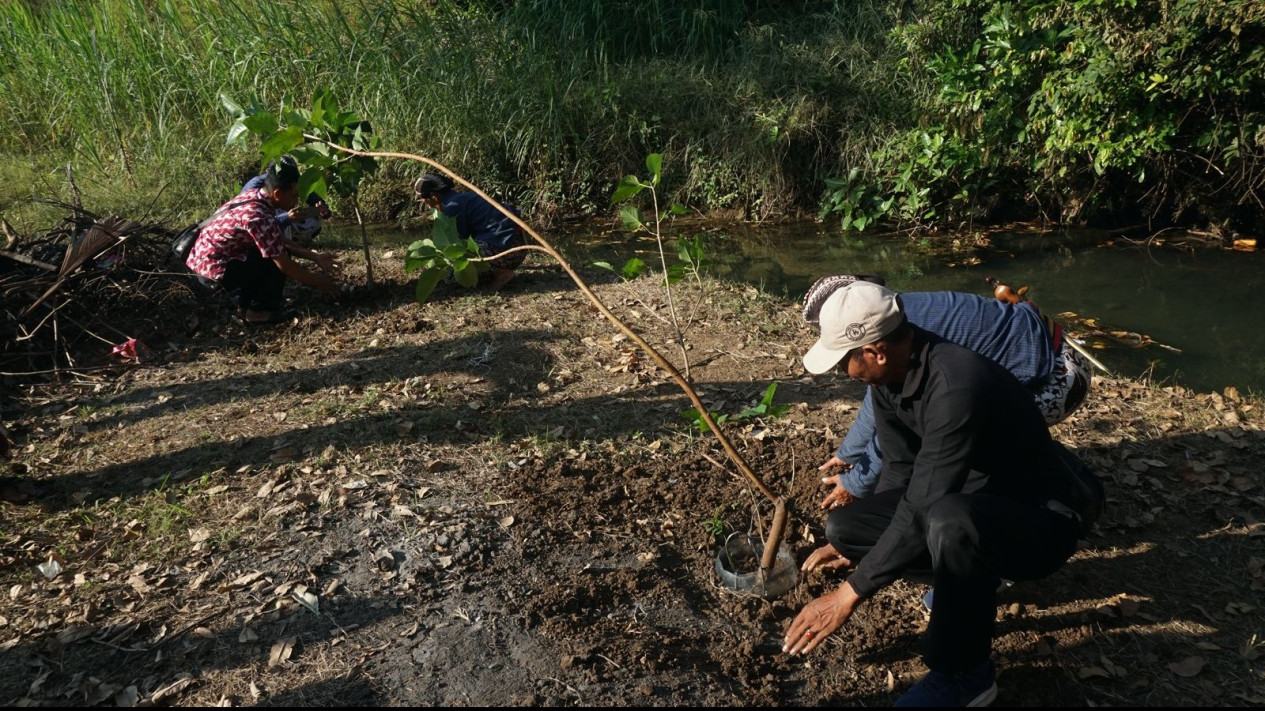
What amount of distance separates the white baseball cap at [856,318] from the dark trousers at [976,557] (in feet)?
1.86

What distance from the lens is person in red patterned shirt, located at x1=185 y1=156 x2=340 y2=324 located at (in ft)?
21.2

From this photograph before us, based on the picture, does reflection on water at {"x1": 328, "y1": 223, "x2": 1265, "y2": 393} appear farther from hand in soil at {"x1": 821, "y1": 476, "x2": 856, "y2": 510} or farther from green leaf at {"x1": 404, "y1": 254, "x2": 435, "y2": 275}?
green leaf at {"x1": 404, "y1": 254, "x2": 435, "y2": 275}

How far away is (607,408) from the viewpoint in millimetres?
5203

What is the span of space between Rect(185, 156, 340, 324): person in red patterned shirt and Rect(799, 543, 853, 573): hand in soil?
14.9 feet

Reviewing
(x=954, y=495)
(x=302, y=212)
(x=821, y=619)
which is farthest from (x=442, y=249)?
(x=302, y=212)

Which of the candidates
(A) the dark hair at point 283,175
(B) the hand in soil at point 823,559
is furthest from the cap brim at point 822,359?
(A) the dark hair at point 283,175

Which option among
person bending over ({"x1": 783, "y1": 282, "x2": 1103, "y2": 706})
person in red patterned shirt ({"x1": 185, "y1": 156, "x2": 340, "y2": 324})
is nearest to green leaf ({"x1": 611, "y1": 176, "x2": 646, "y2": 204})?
person bending over ({"x1": 783, "y1": 282, "x2": 1103, "y2": 706})

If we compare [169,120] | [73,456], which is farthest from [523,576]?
[169,120]

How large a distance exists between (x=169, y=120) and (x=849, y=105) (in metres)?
8.50

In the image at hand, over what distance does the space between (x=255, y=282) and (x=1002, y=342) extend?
5224mm

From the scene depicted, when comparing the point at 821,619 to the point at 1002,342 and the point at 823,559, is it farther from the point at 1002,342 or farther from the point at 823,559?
the point at 1002,342

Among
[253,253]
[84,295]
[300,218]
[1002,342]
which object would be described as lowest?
[84,295]

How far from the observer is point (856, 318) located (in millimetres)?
2852

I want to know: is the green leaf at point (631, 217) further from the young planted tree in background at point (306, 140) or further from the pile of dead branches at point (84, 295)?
the pile of dead branches at point (84, 295)
